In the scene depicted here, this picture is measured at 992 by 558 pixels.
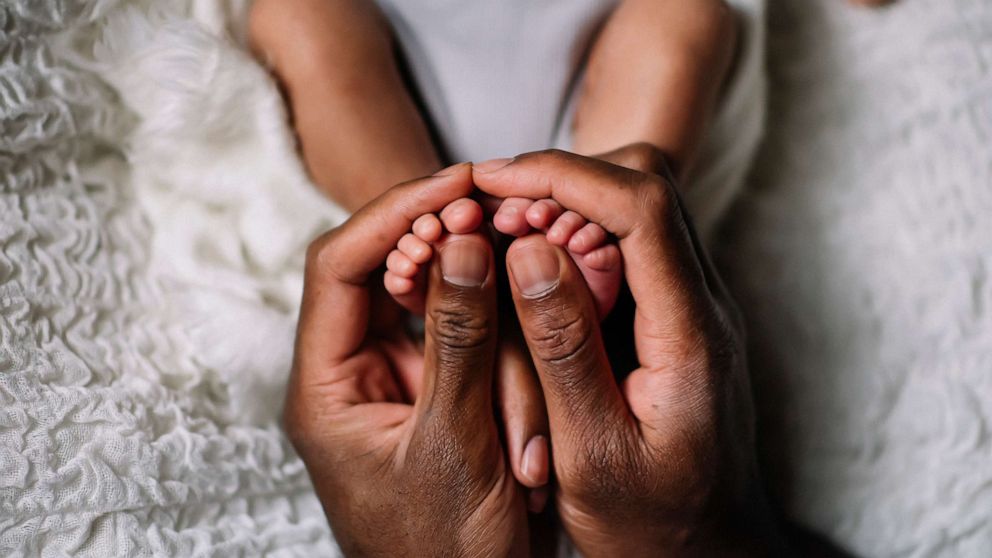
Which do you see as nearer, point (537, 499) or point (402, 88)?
point (537, 499)

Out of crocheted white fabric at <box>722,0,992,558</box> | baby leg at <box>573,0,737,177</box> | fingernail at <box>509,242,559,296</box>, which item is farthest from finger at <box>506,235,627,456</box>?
crocheted white fabric at <box>722,0,992,558</box>

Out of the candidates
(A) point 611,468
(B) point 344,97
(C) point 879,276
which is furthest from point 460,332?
(C) point 879,276

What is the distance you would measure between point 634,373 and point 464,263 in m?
0.18

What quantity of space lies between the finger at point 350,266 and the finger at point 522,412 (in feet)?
0.44

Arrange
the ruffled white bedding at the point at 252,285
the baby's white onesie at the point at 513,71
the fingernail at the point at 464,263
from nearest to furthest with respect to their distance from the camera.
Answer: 1. the fingernail at the point at 464,263
2. the ruffled white bedding at the point at 252,285
3. the baby's white onesie at the point at 513,71

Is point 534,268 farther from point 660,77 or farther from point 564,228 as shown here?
point 660,77

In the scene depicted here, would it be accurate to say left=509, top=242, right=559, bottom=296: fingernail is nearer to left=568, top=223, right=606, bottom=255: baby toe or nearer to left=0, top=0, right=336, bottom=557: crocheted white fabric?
left=568, top=223, right=606, bottom=255: baby toe

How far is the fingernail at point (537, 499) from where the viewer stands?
28.1 inches

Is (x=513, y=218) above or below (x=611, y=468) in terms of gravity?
above

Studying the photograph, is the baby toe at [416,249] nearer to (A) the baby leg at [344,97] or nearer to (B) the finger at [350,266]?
(B) the finger at [350,266]

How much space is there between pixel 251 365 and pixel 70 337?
0.54ft

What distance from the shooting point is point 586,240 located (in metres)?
0.65

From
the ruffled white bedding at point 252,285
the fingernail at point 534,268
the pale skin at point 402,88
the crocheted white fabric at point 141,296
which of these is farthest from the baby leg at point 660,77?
the crocheted white fabric at point 141,296

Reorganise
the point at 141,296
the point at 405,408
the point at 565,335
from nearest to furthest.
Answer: the point at 565,335, the point at 405,408, the point at 141,296
